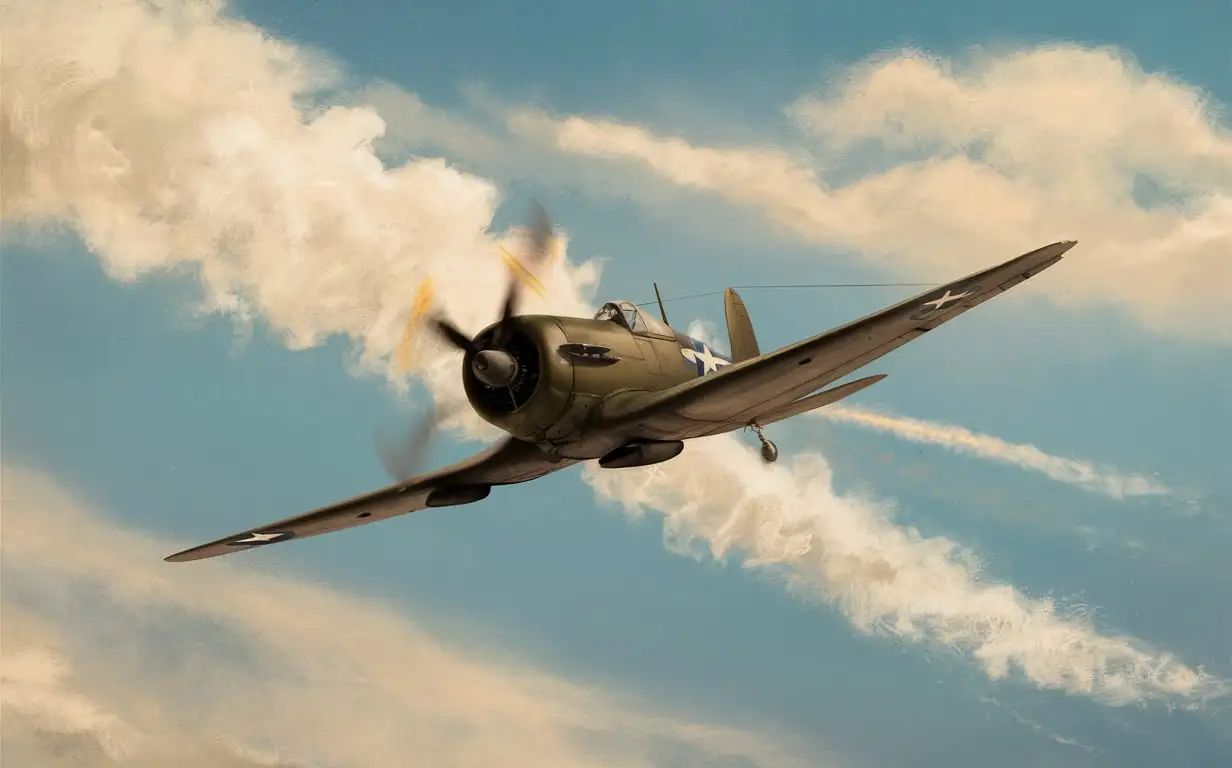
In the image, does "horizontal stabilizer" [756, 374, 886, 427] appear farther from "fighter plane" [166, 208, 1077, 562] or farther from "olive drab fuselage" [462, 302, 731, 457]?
"olive drab fuselage" [462, 302, 731, 457]

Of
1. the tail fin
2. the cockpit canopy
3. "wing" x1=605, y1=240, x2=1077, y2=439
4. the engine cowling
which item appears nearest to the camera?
"wing" x1=605, y1=240, x2=1077, y2=439

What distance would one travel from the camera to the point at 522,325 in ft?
47.1

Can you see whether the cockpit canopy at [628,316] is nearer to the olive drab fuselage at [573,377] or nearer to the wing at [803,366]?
the olive drab fuselage at [573,377]

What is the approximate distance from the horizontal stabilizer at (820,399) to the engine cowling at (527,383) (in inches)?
110

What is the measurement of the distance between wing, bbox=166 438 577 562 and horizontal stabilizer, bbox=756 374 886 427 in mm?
2464

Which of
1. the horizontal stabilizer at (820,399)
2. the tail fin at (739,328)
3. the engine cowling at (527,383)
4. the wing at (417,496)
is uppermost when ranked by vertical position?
the tail fin at (739,328)

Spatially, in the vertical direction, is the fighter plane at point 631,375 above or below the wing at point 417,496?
above

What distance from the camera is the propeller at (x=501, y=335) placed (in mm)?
14125

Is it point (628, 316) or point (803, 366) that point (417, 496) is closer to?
point (628, 316)

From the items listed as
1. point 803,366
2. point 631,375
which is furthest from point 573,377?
point 803,366

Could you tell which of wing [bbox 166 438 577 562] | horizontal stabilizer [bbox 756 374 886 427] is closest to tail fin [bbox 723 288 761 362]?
horizontal stabilizer [bbox 756 374 886 427]

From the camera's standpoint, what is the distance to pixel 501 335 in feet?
47.6

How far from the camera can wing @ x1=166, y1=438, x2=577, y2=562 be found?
52.2 ft

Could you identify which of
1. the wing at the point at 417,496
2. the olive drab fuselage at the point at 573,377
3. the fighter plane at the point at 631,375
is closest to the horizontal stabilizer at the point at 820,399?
the fighter plane at the point at 631,375
